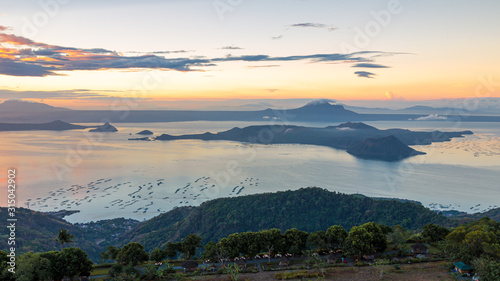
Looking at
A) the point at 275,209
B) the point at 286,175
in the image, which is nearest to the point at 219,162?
the point at 286,175

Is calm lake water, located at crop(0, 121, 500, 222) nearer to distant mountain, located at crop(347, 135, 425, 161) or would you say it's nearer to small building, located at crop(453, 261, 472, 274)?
distant mountain, located at crop(347, 135, 425, 161)

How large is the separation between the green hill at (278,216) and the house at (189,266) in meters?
22.9

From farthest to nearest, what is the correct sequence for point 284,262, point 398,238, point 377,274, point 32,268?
point 398,238, point 284,262, point 377,274, point 32,268

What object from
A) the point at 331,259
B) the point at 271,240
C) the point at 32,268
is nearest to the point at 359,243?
the point at 331,259

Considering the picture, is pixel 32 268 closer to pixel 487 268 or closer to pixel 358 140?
pixel 487 268

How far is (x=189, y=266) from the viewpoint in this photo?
28.7m

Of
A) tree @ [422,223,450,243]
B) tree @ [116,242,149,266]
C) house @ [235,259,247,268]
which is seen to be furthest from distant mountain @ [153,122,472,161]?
tree @ [116,242,149,266]

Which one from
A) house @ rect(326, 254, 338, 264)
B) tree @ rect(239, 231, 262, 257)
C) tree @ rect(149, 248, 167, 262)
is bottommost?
tree @ rect(149, 248, 167, 262)

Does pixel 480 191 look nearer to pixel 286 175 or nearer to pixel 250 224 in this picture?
pixel 286 175

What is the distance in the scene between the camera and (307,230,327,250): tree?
30.7 metres

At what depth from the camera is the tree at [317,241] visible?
101ft

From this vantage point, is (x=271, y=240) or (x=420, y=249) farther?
(x=271, y=240)

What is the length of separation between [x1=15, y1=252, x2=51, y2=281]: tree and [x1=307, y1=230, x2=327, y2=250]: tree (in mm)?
22299

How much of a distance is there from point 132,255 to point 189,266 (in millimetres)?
5430
